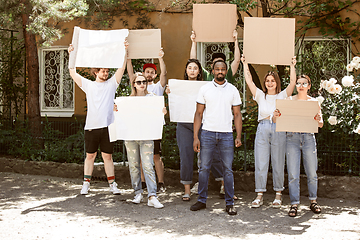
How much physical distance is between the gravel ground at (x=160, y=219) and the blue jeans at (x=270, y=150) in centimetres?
45

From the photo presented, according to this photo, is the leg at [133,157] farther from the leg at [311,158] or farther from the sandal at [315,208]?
the sandal at [315,208]

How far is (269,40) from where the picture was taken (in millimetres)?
5453

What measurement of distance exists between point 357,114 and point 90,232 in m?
4.25

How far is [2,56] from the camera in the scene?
11.2m

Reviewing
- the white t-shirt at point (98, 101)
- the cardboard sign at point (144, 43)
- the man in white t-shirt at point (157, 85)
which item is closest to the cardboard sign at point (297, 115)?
the man in white t-shirt at point (157, 85)

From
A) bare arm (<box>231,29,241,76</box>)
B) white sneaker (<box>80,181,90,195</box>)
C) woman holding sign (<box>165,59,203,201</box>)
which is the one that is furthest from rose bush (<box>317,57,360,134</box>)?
white sneaker (<box>80,181,90,195</box>)

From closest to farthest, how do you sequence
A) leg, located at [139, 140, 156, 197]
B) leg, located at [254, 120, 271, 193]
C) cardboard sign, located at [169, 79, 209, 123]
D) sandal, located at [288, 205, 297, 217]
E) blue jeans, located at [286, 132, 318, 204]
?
sandal, located at [288, 205, 297, 217]
blue jeans, located at [286, 132, 318, 204]
leg, located at [254, 120, 271, 193]
leg, located at [139, 140, 156, 197]
cardboard sign, located at [169, 79, 209, 123]

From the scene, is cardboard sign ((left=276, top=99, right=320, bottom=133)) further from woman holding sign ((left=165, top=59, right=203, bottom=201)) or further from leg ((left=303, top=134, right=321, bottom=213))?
woman holding sign ((left=165, top=59, right=203, bottom=201))

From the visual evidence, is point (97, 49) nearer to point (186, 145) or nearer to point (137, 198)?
point (186, 145)

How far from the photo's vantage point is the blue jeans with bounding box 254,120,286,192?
5344mm

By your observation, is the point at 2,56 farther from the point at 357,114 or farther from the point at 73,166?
the point at 357,114

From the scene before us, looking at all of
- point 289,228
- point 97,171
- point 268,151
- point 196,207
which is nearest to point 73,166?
point 97,171

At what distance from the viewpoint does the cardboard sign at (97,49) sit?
5680mm

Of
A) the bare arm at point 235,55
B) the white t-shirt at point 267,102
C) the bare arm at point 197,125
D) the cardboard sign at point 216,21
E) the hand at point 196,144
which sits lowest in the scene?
the hand at point 196,144
